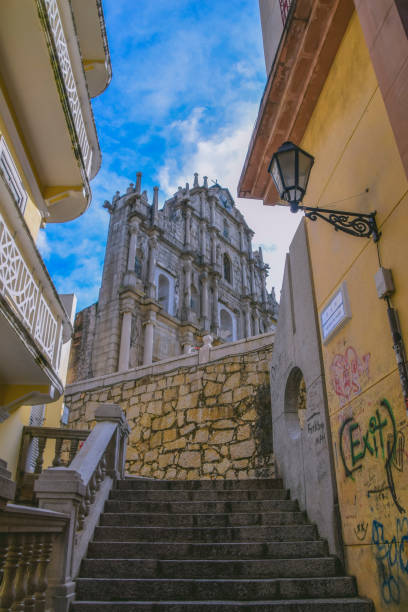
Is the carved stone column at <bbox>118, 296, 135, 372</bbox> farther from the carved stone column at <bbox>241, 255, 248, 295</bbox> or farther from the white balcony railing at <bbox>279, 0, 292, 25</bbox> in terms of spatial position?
the white balcony railing at <bbox>279, 0, 292, 25</bbox>

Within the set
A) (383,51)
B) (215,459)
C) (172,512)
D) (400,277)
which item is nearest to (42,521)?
(172,512)

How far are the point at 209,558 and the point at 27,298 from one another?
3647mm

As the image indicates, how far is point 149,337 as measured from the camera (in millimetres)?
20406

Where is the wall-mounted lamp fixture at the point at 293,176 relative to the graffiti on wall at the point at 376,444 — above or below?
above

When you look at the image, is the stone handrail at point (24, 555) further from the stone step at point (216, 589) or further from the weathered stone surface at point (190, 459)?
the weathered stone surface at point (190, 459)

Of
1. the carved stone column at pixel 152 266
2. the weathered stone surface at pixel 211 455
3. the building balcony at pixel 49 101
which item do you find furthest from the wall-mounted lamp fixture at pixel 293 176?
the carved stone column at pixel 152 266

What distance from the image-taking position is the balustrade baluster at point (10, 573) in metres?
2.65

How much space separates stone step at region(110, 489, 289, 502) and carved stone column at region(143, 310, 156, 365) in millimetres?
13917

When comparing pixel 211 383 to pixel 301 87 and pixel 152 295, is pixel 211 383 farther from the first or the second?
pixel 152 295

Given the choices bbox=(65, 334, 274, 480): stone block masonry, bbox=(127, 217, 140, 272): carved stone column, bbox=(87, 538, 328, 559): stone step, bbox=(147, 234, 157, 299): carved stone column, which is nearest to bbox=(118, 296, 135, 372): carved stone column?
bbox=(147, 234, 157, 299): carved stone column

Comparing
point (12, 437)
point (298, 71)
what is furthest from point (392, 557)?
point (12, 437)

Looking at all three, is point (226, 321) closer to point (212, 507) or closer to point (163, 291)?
point (163, 291)

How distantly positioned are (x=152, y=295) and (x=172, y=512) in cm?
1643

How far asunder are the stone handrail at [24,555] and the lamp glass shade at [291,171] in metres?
3.53
